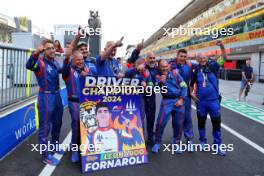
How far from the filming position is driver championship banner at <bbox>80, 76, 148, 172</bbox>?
12.0ft

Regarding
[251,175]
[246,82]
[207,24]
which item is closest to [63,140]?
[251,175]

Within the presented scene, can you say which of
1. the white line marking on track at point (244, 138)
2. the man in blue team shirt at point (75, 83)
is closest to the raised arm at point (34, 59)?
the man in blue team shirt at point (75, 83)

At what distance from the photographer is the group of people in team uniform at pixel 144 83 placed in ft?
12.5

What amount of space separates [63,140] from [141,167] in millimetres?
1960

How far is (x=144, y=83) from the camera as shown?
412cm

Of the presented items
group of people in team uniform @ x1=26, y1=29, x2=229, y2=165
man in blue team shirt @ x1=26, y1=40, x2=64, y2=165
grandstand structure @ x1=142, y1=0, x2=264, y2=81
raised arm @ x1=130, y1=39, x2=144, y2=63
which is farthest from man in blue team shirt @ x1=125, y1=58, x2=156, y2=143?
grandstand structure @ x1=142, y1=0, x2=264, y2=81

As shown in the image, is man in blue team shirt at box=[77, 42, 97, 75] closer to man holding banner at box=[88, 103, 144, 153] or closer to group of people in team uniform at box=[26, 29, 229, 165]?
group of people in team uniform at box=[26, 29, 229, 165]

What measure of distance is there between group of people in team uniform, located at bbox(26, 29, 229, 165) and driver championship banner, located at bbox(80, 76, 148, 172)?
19 cm

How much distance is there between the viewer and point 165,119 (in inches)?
174

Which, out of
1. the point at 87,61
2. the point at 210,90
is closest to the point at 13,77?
the point at 87,61

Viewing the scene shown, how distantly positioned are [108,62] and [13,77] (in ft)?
7.04

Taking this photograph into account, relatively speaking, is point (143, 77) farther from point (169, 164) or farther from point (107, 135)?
point (169, 164)

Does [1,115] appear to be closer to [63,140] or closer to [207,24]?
[63,140]

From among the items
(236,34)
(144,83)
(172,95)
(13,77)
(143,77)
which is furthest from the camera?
(236,34)
